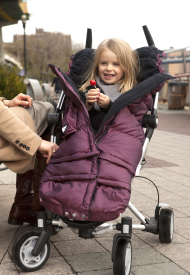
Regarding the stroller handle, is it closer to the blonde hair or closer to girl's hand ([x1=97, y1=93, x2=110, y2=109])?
the blonde hair

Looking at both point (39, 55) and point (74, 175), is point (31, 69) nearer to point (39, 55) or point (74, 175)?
point (39, 55)

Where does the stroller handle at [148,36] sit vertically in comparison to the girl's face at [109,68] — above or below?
above

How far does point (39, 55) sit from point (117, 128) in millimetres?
56213

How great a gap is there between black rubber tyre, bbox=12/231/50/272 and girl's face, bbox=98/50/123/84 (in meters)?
1.35

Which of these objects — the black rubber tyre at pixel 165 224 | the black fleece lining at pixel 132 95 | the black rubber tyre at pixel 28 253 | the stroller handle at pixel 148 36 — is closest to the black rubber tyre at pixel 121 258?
the black rubber tyre at pixel 28 253

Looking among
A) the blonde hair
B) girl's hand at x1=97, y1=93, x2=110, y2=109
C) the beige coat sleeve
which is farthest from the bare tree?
the beige coat sleeve

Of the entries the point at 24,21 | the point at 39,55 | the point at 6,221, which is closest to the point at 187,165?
the point at 6,221

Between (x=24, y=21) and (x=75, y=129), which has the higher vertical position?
(x=24, y=21)

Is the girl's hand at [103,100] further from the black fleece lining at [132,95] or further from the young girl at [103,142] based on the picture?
the black fleece lining at [132,95]

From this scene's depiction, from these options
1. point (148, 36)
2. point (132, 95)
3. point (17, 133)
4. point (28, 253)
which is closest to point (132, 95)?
point (132, 95)

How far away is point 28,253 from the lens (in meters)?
2.59

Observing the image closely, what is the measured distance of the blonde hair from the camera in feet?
10.2

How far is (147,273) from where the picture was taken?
259 cm

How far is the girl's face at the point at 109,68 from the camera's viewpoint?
10.2 feet
